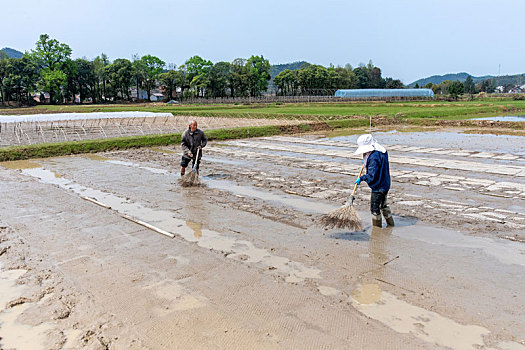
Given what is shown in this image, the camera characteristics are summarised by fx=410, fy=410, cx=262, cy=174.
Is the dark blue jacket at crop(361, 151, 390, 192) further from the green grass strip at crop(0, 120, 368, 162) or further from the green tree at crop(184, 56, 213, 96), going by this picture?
the green tree at crop(184, 56, 213, 96)

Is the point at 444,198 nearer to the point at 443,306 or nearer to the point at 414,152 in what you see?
the point at 443,306

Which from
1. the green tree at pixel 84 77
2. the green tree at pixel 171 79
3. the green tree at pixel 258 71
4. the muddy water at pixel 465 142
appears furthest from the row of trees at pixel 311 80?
the muddy water at pixel 465 142

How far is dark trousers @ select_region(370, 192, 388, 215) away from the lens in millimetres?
6230

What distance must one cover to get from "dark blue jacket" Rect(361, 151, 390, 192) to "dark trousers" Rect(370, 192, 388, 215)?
0.45 ft

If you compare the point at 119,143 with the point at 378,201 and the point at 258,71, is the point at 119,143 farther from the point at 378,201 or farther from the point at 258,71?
the point at 258,71

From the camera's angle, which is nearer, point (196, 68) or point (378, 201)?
point (378, 201)

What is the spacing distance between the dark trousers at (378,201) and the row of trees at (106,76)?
63.2m

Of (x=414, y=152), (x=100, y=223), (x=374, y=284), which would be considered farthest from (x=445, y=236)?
(x=414, y=152)

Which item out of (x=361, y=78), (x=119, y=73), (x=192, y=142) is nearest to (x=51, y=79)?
(x=119, y=73)

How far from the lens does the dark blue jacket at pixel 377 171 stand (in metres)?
5.97

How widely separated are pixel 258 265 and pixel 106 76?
68.0 m

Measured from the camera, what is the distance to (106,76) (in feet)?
217

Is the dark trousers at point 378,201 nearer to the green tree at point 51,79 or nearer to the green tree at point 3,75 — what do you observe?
the green tree at point 51,79

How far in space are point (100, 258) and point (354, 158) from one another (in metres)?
10.3
